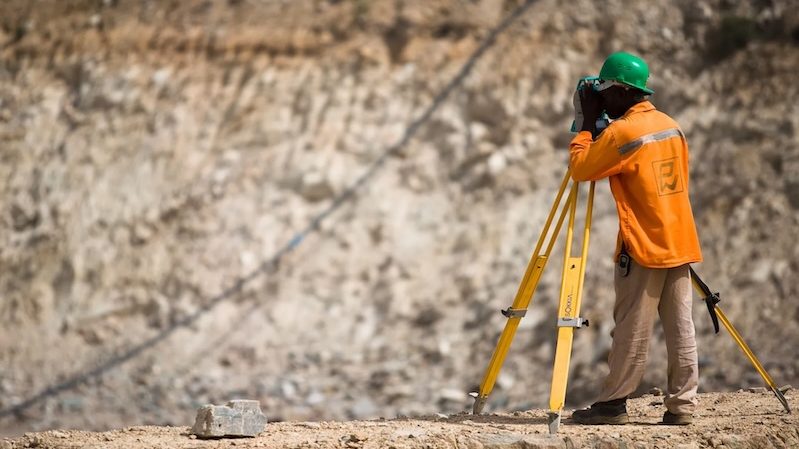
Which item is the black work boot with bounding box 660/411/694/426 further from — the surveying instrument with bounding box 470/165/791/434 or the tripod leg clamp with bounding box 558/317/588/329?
the tripod leg clamp with bounding box 558/317/588/329

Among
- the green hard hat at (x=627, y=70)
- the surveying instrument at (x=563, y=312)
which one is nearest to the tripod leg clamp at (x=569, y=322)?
the surveying instrument at (x=563, y=312)

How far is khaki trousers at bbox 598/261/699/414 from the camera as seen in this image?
5215 millimetres

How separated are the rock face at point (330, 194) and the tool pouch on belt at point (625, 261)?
520cm

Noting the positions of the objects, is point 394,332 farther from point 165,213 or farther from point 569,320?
point 569,320

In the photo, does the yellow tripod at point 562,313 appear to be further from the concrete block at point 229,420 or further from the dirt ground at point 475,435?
the concrete block at point 229,420

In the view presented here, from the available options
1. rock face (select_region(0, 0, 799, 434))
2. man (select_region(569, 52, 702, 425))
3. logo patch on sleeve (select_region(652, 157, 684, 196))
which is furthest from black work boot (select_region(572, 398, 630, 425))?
rock face (select_region(0, 0, 799, 434))

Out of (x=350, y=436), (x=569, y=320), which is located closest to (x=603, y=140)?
(x=569, y=320)

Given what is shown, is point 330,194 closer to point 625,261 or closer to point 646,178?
point 625,261

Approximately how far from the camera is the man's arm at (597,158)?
201 inches

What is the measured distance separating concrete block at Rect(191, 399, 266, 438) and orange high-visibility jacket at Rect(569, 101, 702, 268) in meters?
2.07

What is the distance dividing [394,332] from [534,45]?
4.31m

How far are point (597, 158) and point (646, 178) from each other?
10.8 inches

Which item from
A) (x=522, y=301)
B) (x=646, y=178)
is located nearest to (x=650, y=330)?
(x=522, y=301)

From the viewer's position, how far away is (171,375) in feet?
40.8
